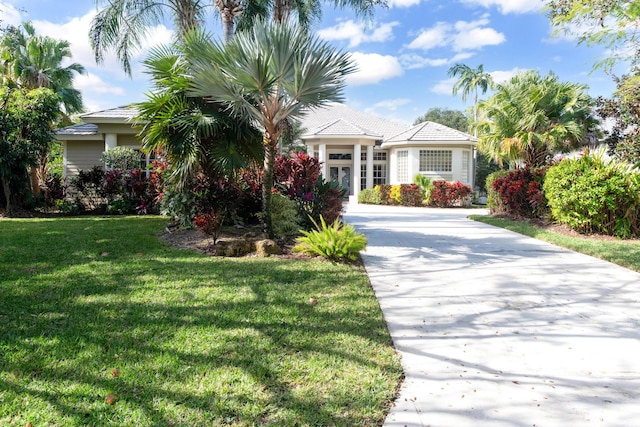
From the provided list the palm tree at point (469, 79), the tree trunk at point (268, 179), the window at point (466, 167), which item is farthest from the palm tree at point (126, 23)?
the palm tree at point (469, 79)

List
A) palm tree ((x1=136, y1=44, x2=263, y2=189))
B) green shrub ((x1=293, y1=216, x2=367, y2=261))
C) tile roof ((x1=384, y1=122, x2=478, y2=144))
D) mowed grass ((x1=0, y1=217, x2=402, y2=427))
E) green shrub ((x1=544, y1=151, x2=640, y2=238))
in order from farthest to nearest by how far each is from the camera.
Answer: tile roof ((x1=384, y1=122, x2=478, y2=144)), green shrub ((x1=544, y1=151, x2=640, y2=238)), palm tree ((x1=136, y1=44, x2=263, y2=189)), green shrub ((x1=293, y1=216, x2=367, y2=261)), mowed grass ((x1=0, y1=217, x2=402, y2=427))

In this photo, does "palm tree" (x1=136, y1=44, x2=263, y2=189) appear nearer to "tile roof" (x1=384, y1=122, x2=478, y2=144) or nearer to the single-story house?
the single-story house

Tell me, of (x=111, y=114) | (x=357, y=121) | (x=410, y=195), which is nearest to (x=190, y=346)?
(x=111, y=114)

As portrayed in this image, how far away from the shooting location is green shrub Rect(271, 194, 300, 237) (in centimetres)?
821

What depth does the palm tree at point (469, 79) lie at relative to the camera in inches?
1281

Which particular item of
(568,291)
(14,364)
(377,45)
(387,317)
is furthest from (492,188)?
(14,364)

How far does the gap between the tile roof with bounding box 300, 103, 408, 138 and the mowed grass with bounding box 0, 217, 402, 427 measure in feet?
73.1

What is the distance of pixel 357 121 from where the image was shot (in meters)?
29.4

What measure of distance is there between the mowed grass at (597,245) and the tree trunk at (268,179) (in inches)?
243

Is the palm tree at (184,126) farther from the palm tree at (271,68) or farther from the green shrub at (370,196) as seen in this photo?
the green shrub at (370,196)

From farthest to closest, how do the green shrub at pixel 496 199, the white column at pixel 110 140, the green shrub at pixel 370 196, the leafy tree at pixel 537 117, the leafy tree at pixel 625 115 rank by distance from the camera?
the green shrub at pixel 370 196 → the white column at pixel 110 140 → the green shrub at pixel 496 199 → the leafy tree at pixel 537 117 → the leafy tree at pixel 625 115

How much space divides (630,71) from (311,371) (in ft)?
42.0

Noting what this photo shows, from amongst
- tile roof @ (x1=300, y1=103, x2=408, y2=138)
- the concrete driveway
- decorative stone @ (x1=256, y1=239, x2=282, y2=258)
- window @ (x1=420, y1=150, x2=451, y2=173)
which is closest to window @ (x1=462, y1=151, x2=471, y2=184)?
window @ (x1=420, y1=150, x2=451, y2=173)

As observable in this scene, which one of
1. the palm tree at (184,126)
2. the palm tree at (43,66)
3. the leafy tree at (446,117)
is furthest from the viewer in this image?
the leafy tree at (446,117)
